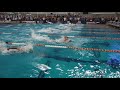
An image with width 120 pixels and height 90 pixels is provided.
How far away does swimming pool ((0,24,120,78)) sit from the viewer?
3.21 metres

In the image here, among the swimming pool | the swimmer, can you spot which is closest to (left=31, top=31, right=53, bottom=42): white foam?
the swimming pool

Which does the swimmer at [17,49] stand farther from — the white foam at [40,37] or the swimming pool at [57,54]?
the white foam at [40,37]

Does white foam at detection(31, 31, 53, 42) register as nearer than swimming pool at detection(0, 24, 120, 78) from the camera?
No

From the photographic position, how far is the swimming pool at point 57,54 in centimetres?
321

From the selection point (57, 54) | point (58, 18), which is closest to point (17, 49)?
point (57, 54)

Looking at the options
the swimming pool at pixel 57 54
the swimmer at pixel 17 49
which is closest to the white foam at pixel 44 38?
the swimming pool at pixel 57 54

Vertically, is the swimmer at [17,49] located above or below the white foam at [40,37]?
below

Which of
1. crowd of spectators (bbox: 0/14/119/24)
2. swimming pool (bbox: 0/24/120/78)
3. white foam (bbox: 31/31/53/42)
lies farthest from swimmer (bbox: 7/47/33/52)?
crowd of spectators (bbox: 0/14/119/24)

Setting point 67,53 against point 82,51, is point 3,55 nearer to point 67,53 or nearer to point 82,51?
point 67,53

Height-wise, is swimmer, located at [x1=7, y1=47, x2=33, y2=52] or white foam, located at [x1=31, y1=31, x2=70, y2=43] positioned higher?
white foam, located at [x1=31, y1=31, x2=70, y2=43]

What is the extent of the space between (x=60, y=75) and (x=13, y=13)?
126 cm

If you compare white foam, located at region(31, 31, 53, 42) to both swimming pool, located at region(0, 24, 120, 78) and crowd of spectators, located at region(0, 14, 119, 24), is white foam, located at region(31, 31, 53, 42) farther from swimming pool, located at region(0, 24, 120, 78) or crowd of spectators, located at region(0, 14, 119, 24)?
crowd of spectators, located at region(0, 14, 119, 24)
